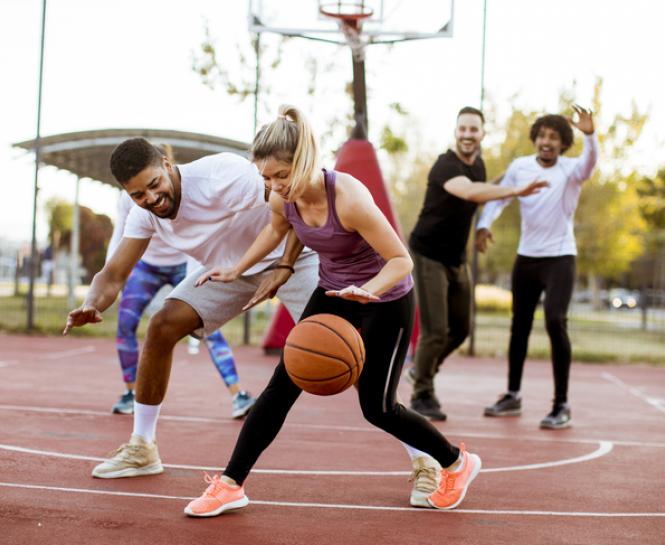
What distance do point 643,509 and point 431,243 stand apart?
278 cm

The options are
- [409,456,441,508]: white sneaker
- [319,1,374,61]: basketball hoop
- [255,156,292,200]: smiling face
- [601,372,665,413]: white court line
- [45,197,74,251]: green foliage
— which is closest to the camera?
[255,156,292,200]: smiling face

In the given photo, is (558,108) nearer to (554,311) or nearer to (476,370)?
(476,370)

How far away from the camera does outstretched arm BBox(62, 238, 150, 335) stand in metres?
4.26

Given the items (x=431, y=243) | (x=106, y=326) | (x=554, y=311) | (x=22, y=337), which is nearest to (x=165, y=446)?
(x=431, y=243)

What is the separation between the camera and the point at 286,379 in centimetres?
391

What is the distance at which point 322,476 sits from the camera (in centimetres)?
472

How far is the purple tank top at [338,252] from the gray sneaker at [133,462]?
4.19 feet

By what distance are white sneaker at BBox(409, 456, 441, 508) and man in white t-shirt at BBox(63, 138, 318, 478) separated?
37.7 inches

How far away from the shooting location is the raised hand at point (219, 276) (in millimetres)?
4301

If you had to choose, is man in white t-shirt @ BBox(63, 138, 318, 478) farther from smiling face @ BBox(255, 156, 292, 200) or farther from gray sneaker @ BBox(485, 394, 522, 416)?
gray sneaker @ BBox(485, 394, 522, 416)

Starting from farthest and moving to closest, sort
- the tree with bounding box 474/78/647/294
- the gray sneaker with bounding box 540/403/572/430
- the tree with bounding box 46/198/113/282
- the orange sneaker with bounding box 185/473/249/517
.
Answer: the tree with bounding box 46/198/113/282
the tree with bounding box 474/78/647/294
the gray sneaker with bounding box 540/403/572/430
the orange sneaker with bounding box 185/473/249/517

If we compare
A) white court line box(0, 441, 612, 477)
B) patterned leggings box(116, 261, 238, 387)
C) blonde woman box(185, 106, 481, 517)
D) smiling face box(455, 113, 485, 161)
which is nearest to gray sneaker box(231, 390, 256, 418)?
patterned leggings box(116, 261, 238, 387)

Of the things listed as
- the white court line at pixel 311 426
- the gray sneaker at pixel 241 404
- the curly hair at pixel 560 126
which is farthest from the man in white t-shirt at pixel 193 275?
the curly hair at pixel 560 126

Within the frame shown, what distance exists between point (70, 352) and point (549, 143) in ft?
22.8
